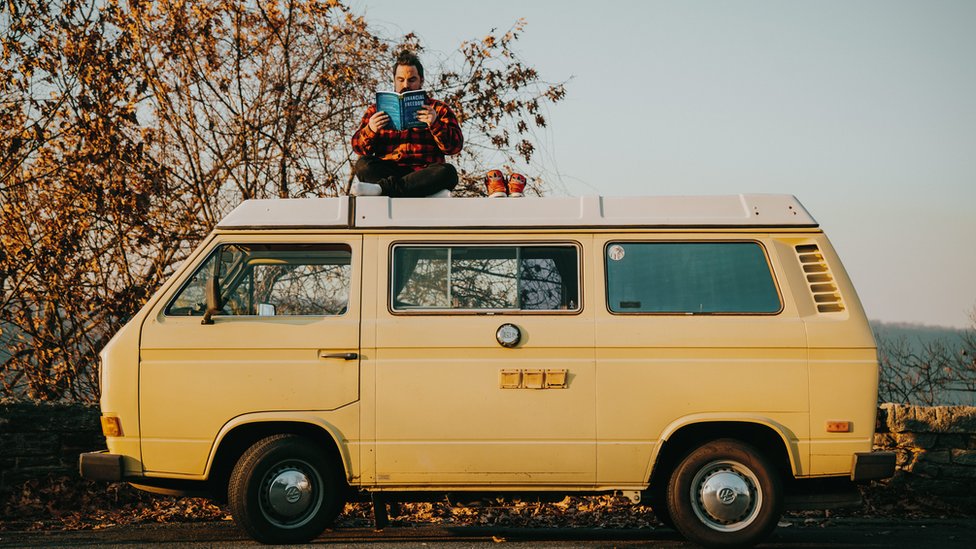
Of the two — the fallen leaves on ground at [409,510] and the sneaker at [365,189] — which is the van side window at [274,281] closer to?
the sneaker at [365,189]

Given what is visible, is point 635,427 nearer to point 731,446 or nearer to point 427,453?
point 731,446

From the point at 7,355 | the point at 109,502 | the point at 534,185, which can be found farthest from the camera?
the point at 534,185

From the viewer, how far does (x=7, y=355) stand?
1084 centimetres

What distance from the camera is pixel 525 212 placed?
6.78 metres

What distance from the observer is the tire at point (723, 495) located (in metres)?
6.52

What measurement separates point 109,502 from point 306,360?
3.65m

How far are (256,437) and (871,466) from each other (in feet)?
13.4

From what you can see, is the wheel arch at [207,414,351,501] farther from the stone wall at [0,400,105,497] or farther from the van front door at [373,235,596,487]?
the stone wall at [0,400,105,497]

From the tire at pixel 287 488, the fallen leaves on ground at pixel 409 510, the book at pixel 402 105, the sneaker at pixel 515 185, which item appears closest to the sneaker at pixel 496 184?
the sneaker at pixel 515 185

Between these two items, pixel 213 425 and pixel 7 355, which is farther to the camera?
pixel 7 355

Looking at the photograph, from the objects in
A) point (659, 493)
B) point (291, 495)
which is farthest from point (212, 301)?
point (659, 493)

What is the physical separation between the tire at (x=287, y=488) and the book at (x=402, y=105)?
2.49 m

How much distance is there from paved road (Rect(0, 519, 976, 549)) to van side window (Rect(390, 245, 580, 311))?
170 centimetres

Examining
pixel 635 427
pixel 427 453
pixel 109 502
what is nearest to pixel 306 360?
pixel 427 453
